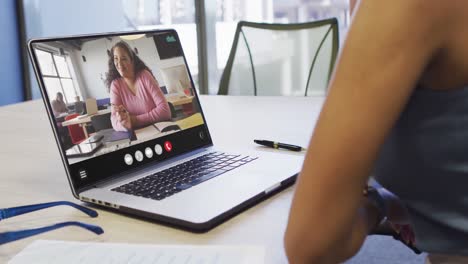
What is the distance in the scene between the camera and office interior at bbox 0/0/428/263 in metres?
3.89

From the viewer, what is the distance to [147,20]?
4504 millimetres

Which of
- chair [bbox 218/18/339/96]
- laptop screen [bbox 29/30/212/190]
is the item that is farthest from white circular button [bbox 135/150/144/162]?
chair [bbox 218/18/339/96]

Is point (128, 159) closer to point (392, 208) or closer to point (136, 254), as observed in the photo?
point (136, 254)

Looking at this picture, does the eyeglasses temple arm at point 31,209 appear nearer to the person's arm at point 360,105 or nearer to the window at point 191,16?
the person's arm at point 360,105

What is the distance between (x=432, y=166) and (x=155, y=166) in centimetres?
57

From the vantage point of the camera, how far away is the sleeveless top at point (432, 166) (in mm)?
546

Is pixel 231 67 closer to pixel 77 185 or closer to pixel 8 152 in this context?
pixel 8 152

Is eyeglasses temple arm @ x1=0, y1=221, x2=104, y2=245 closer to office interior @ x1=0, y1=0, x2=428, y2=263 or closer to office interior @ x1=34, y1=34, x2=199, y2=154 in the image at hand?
office interior @ x1=34, y1=34, x2=199, y2=154

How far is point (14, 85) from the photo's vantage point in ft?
12.8

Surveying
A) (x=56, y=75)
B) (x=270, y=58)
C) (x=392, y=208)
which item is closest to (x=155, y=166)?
(x=56, y=75)

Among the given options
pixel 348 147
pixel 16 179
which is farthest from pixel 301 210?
pixel 16 179

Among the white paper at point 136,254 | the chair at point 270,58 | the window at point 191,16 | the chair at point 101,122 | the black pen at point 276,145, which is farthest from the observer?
the window at point 191,16

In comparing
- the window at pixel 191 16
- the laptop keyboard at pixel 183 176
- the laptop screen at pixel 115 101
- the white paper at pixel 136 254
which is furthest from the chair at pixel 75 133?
the window at pixel 191 16

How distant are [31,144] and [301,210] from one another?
99cm
